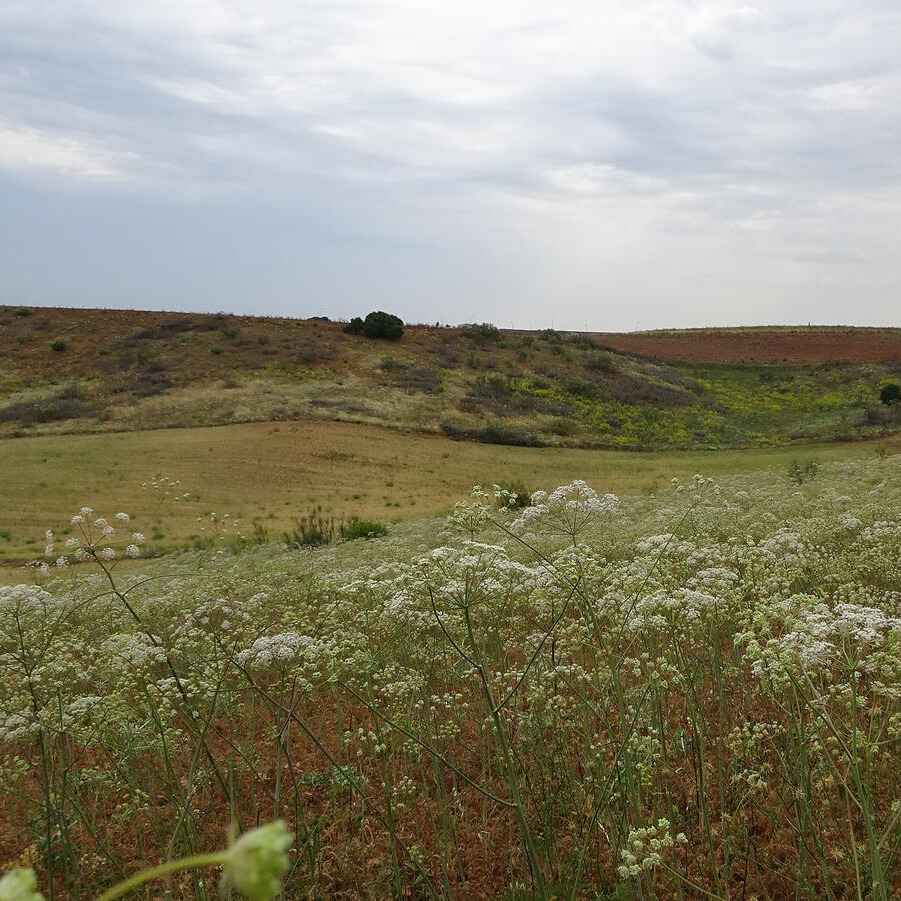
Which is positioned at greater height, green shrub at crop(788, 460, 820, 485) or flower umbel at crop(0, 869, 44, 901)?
flower umbel at crop(0, 869, 44, 901)

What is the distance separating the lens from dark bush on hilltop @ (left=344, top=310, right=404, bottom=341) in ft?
181

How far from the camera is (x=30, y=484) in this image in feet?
96.9

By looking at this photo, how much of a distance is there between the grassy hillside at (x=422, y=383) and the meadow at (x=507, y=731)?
33.8 meters

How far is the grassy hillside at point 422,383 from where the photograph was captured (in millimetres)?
40656

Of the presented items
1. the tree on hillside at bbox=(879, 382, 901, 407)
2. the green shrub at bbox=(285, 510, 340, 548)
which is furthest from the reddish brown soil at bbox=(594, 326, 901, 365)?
the green shrub at bbox=(285, 510, 340, 548)

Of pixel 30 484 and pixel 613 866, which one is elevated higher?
pixel 613 866

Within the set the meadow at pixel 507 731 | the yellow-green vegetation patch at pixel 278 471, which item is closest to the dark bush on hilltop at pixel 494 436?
the yellow-green vegetation patch at pixel 278 471

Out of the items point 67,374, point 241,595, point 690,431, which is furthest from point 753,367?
point 241,595

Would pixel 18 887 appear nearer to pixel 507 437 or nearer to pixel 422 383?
pixel 507 437

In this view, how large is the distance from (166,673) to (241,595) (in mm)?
3097

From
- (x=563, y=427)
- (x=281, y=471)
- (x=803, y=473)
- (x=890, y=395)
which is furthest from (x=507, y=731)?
(x=890, y=395)

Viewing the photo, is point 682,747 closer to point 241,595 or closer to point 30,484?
point 241,595

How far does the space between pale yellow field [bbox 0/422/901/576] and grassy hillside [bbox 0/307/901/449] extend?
2.63 metres

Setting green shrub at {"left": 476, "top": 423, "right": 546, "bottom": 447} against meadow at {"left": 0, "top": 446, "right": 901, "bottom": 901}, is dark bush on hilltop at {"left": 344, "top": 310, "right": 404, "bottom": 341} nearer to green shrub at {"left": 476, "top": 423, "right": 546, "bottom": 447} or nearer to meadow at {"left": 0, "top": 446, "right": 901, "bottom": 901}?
green shrub at {"left": 476, "top": 423, "right": 546, "bottom": 447}
